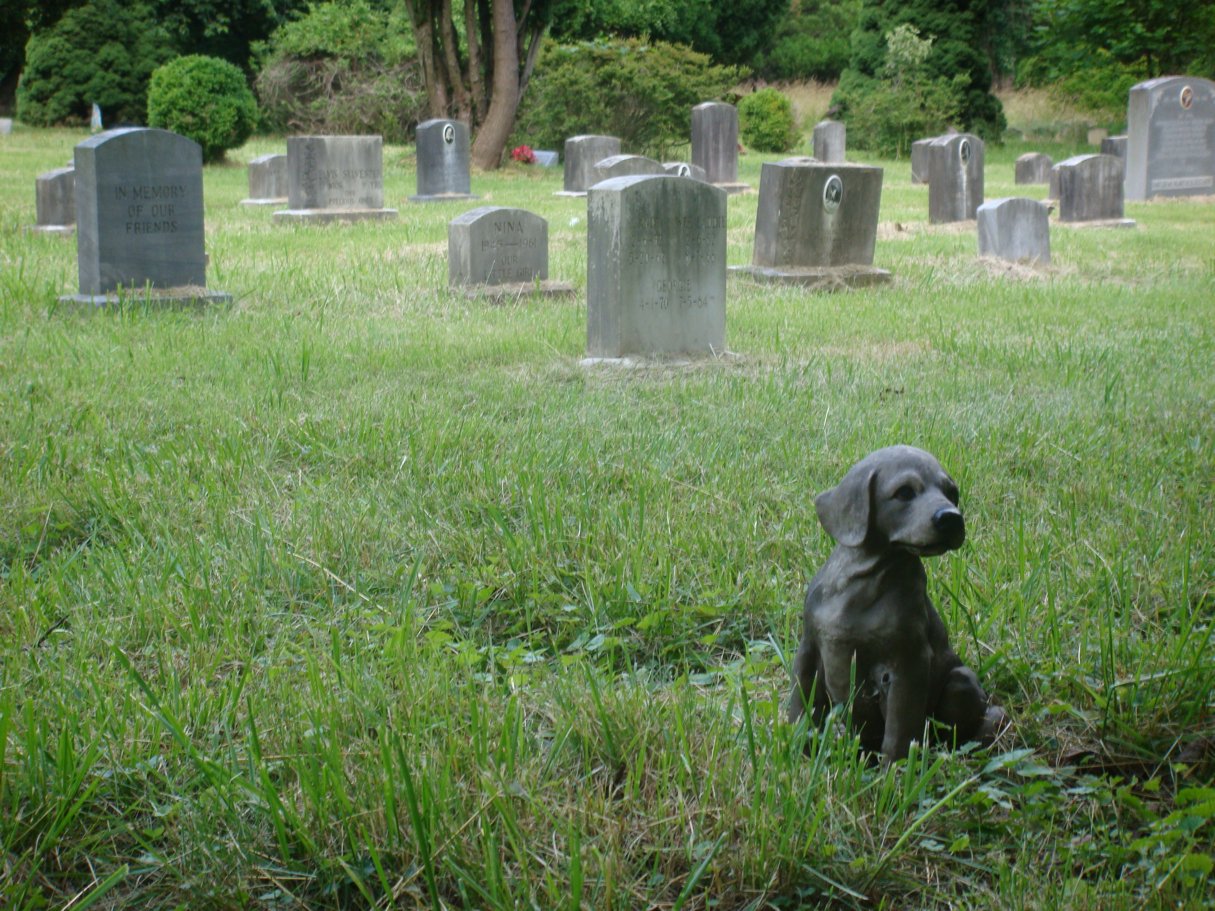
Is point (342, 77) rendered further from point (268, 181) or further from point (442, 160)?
point (268, 181)

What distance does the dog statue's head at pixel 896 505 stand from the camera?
2246mm

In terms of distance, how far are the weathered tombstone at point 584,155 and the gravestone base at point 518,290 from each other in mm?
11516

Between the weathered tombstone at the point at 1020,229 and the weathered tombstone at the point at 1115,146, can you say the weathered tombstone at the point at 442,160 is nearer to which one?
the weathered tombstone at the point at 1020,229

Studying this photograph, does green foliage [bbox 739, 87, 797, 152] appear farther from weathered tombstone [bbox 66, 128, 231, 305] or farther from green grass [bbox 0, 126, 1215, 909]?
green grass [bbox 0, 126, 1215, 909]

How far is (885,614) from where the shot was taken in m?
2.41

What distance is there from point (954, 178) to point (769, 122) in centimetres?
1740

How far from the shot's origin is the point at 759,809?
7.61 ft

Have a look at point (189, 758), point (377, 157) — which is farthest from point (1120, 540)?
point (377, 157)

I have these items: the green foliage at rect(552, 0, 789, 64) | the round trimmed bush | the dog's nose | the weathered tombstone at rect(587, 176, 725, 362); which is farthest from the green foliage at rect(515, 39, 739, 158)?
the dog's nose

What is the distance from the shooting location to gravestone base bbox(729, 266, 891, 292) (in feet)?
36.3

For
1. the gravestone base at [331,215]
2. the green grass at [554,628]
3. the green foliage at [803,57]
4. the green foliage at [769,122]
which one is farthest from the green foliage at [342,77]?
the green grass at [554,628]

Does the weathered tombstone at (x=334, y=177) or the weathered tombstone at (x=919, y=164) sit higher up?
the weathered tombstone at (x=919, y=164)

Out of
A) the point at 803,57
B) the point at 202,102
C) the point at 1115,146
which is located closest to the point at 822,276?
the point at 202,102

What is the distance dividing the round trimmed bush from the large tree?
372 cm
